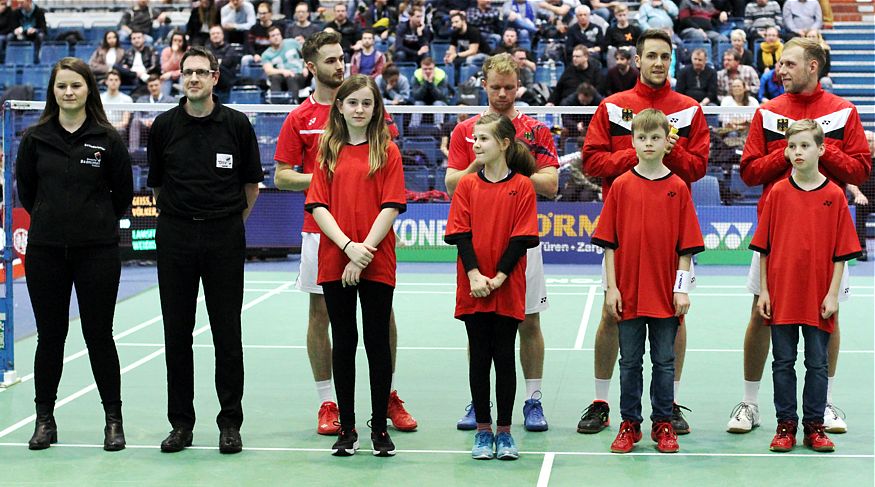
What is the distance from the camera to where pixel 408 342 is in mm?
10461

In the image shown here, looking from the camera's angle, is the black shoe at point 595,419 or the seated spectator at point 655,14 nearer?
the black shoe at point 595,419

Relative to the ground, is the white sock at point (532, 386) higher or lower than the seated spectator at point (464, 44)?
lower

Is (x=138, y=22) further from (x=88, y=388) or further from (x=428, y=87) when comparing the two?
(x=88, y=388)

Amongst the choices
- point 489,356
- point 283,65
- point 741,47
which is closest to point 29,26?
point 283,65

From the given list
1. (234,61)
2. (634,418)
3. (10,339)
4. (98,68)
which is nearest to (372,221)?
(634,418)

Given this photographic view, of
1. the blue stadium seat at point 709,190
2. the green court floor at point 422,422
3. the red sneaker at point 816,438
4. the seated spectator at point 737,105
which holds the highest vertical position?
the seated spectator at point 737,105

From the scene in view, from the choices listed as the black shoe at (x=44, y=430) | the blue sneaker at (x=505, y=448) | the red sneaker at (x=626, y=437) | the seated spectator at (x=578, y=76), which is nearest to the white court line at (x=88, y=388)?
the black shoe at (x=44, y=430)

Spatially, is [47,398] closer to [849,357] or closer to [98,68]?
[849,357]

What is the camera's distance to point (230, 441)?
684 centimetres

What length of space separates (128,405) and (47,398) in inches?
40.4

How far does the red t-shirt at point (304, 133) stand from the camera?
7293 mm

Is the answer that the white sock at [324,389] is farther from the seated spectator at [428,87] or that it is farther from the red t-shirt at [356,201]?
the seated spectator at [428,87]

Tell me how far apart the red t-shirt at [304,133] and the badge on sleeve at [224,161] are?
56 cm

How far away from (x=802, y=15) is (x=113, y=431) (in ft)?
54.2
